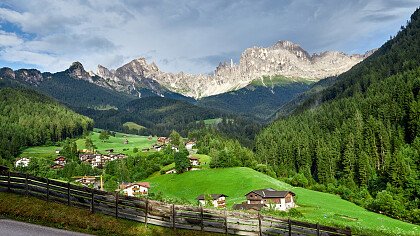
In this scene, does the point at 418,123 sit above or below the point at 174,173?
above

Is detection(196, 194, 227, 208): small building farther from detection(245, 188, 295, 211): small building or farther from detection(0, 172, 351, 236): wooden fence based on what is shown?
detection(0, 172, 351, 236): wooden fence

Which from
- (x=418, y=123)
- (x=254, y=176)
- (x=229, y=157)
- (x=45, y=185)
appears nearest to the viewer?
(x=45, y=185)

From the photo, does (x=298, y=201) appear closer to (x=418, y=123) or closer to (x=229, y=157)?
(x=229, y=157)

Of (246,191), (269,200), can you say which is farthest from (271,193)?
(246,191)

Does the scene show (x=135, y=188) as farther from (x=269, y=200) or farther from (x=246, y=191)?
(x=269, y=200)

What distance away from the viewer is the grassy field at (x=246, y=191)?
9039cm

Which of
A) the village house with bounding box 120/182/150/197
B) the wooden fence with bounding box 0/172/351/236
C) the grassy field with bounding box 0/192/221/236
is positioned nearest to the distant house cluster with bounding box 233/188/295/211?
the village house with bounding box 120/182/150/197

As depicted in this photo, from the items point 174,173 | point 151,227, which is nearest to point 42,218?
point 151,227

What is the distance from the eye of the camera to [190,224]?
1229 inches

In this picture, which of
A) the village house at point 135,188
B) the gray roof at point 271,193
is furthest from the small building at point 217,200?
the village house at point 135,188

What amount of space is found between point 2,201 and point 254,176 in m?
125

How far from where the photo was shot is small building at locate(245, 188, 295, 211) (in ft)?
352

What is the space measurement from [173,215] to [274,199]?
8372 cm

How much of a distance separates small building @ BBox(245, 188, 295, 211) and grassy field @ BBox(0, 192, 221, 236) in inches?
3104
